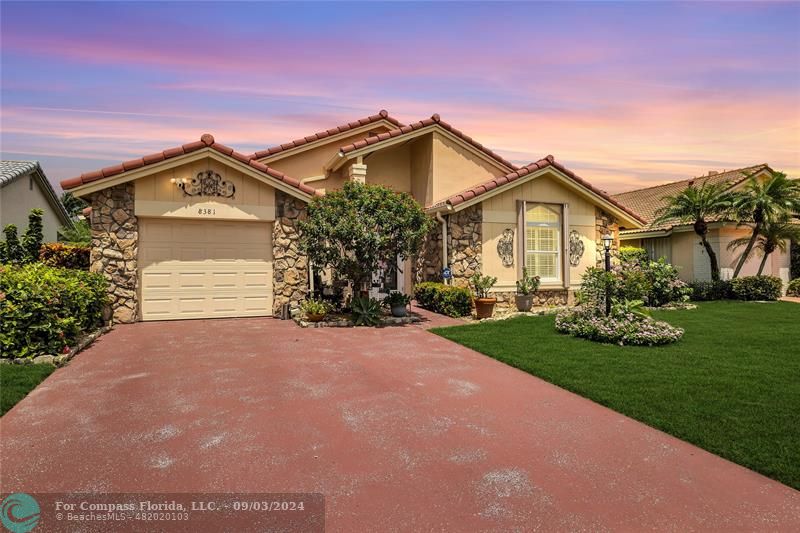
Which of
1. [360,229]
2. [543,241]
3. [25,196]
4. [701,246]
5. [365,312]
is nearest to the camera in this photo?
[360,229]

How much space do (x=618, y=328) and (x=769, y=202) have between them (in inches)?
492

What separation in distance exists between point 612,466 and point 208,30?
856 cm

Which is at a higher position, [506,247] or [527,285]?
[506,247]

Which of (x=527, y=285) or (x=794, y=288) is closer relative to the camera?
(x=527, y=285)

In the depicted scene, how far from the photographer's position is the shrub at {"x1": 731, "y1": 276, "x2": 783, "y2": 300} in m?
16.5

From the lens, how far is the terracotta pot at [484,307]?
11867 millimetres

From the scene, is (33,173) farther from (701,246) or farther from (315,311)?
(701,246)

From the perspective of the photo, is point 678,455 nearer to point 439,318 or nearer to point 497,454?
point 497,454

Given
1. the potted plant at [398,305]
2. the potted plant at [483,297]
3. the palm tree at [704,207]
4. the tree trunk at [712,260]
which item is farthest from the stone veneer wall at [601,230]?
the potted plant at [398,305]

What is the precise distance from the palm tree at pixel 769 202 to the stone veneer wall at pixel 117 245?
19.5 m

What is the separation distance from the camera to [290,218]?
1196 centimetres

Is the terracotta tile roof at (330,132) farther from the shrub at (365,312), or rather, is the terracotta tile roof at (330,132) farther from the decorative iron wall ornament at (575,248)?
the decorative iron wall ornament at (575,248)

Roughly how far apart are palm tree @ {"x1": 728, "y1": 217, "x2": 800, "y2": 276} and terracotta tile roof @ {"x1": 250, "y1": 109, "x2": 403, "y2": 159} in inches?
545

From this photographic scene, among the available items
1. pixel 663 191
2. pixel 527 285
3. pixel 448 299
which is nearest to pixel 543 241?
pixel 527 285
